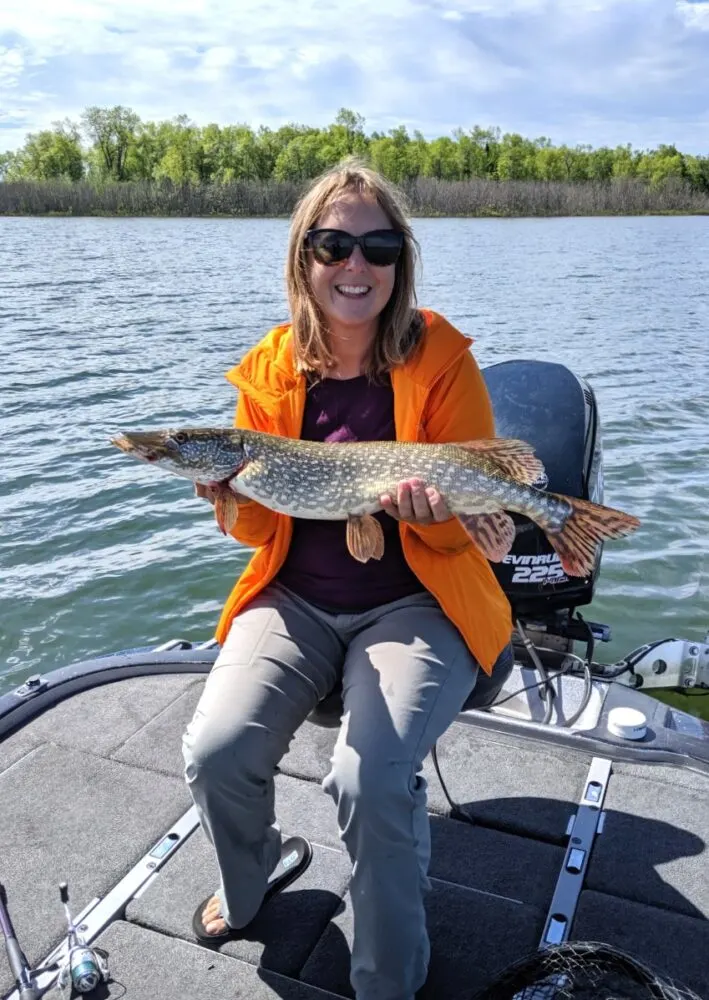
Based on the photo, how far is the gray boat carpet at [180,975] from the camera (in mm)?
2090

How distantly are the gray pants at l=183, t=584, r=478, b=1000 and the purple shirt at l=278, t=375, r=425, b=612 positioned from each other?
47mm

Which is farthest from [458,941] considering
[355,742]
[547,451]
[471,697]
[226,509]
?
[547,451]

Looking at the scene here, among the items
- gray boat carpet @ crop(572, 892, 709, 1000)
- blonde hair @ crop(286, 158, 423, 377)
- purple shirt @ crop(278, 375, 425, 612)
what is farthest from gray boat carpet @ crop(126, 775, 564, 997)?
blonde hair @ crop(286, 158, 423, 377)

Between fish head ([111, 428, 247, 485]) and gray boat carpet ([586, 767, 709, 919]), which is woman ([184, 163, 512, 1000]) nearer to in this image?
fish head ([111, 428, 247, 485])

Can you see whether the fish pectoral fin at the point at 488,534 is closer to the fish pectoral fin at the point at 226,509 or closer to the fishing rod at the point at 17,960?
the fish pectoral fin at the point at 226,509

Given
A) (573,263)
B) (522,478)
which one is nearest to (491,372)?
(522,478)

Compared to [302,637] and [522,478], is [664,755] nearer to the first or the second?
[522,478]

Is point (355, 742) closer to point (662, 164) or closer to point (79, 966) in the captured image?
point (79, 966)

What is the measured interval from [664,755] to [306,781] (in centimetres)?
125

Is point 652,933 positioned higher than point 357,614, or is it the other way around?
point 357,614

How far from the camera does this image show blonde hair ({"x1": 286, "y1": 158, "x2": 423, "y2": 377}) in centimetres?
254

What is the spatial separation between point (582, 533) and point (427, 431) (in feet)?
1.84

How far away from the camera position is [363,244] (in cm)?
251

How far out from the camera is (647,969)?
174 cm
